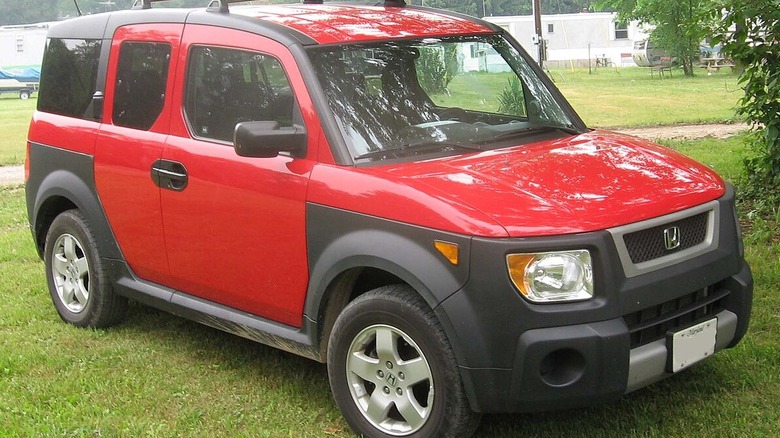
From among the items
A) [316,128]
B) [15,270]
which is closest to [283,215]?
[316,128]

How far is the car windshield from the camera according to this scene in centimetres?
462

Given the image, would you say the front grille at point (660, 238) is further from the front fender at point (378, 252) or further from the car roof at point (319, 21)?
the car roof at point (319, 21)

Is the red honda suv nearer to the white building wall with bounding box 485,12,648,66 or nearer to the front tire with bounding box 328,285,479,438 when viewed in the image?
the front tire with bounding box 328,285,479,438

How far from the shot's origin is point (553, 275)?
3785 millimetres

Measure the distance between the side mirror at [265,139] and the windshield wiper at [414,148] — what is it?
0.29 meters

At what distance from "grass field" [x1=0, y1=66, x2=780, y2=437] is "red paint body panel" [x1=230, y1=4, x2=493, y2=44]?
1.75 meters

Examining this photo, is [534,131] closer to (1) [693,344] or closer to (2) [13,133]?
(1) [693,344]

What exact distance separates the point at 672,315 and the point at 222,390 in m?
2.29

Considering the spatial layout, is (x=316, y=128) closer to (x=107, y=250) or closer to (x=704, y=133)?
(x=107, y=250)

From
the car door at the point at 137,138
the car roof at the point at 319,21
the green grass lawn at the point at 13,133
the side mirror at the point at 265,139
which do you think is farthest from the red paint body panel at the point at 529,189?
the green grass lawn at the point at 13,133

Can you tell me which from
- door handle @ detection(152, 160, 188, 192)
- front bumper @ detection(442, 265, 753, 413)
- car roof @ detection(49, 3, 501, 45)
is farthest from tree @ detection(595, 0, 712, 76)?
front bumper @ detection(442, 265, 753, 413)

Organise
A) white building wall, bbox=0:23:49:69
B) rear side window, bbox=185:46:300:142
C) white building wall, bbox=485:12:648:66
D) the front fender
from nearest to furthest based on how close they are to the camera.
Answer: the front fender
rear side window, bbox=185:46:300:142
white building wall, bbox=0:23:49:69
white building wall, bbox=485:12:648:66

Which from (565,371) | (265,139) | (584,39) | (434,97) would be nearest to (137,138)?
(265,139)

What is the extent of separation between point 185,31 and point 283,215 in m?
1.33
